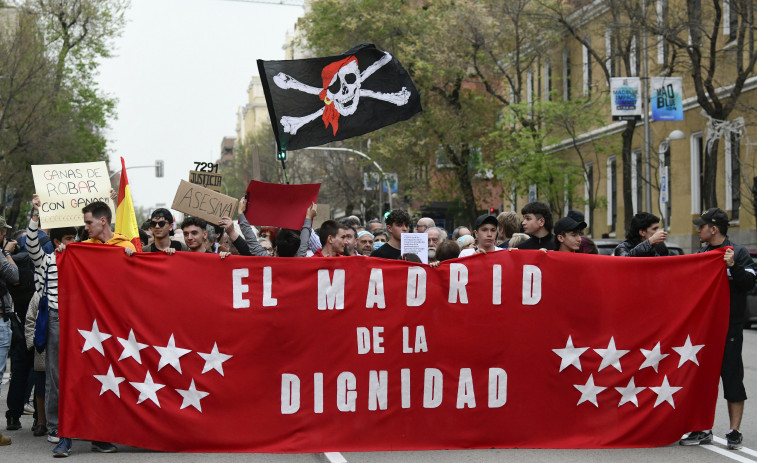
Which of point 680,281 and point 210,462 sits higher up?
point 680,281

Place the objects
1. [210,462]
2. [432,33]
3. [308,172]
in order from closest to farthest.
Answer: [210,462] < [432,33] < [308,172]

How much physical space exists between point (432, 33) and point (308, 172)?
A: 27.4 metres

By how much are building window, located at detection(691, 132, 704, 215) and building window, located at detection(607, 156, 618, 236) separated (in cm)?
625

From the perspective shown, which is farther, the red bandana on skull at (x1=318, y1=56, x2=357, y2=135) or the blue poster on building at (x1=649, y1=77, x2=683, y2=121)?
the blue poster on building at (x1=649, y1=77, x2=683, y2=121)

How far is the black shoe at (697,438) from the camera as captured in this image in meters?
8.27

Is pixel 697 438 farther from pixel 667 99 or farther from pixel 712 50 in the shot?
pixel 667 99

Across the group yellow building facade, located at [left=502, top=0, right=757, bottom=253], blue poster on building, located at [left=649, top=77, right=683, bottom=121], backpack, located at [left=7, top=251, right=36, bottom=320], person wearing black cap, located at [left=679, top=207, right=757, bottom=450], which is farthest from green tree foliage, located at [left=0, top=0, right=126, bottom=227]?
person wearing black cap, located at [left=679, top=207, right=757, bottom=450]

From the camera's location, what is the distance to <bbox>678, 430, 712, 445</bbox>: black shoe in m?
8.27

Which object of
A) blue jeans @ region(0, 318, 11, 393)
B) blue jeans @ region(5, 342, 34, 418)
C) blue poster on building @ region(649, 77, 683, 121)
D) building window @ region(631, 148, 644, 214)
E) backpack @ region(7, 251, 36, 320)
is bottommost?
blue jeans @ region(5, 342, 34, 418)

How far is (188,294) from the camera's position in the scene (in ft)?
26.6

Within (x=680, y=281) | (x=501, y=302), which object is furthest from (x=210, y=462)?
(x=680, y=281)

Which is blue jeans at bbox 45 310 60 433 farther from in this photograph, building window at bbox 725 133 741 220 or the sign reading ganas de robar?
building window at bbox 725 133 741 220

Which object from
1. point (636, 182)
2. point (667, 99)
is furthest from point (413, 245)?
point (636, 182)

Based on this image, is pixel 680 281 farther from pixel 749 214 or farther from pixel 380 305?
pixel 749 214
